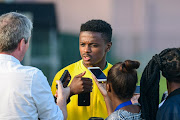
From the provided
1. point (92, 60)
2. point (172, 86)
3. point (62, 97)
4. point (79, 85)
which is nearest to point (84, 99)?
point (79, 85)

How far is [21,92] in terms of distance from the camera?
1872 millimetres

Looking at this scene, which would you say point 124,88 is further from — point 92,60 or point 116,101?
point 92,60

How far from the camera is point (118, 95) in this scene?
2.16 meters

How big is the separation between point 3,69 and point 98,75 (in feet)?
2.93

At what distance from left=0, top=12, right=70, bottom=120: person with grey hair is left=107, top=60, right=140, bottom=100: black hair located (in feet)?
1.41

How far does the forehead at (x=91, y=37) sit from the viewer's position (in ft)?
9.29

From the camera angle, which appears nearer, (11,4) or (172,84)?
(172,84)

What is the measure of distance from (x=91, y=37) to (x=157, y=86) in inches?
36.0

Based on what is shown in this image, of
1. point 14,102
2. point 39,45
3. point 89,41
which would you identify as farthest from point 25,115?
point 39,45

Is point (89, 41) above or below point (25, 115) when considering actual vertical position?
above

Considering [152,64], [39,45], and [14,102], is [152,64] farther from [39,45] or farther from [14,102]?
[39,45]

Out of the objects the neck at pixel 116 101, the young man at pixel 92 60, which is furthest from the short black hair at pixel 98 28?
the neck at pixel 116 101

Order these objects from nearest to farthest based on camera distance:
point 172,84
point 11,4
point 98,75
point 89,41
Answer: point 172,84 < point 98,75 < point 89,41 < point 11,4

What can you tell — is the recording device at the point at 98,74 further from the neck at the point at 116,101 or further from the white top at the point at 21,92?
the white top at the point at 21,92
